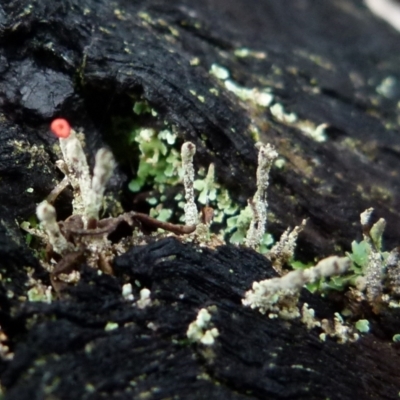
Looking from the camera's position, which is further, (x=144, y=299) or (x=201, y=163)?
(x=201, y=163)

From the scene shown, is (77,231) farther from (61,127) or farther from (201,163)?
(201,163)

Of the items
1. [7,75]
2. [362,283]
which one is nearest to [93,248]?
[7,75]

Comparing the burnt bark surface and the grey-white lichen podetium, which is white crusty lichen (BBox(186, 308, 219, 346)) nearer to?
the burnt bark surface

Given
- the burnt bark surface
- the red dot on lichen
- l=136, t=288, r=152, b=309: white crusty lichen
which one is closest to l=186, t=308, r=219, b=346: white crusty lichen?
the burnt bark surface

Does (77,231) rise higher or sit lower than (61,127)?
lower

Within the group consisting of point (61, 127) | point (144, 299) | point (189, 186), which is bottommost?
point (144, 299)

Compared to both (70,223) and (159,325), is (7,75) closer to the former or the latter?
(70,223)

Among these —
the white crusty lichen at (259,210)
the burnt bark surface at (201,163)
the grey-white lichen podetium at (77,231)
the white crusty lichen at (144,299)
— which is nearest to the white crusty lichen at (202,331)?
the burnt bark surface at (201,163)

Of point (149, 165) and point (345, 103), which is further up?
point (345, 103)

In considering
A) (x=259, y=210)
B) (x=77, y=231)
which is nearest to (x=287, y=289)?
(x=259, y=210)
